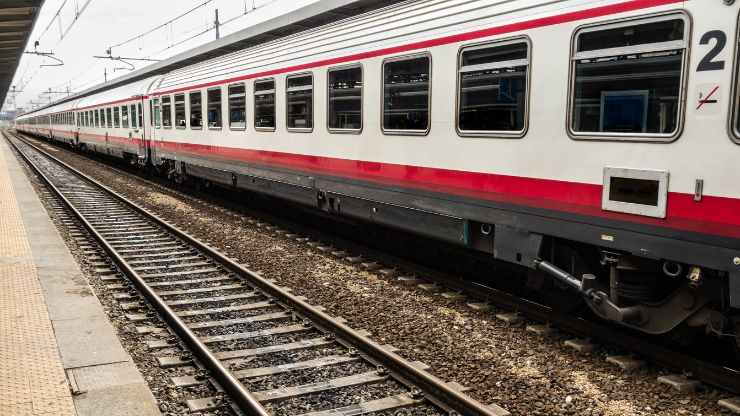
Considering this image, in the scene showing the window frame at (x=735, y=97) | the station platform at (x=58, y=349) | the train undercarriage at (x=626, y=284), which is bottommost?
the station platform at (x=58, y=349)

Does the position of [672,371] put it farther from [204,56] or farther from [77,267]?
[204,56]

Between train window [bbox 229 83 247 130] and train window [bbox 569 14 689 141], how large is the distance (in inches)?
324

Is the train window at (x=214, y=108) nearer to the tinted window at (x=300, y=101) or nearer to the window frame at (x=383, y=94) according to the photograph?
the tinted window at (x=300, y=101)

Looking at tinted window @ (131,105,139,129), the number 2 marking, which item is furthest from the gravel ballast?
tinted window @ (131,105,139,129)

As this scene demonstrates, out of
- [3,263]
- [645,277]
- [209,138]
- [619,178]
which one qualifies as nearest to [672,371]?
[645,277]

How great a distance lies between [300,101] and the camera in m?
10.2

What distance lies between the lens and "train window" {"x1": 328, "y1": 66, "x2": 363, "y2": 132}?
8594mm

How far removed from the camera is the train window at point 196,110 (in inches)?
588

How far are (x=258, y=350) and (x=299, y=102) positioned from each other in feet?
18.1

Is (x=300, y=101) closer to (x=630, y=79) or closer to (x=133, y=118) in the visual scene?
(x=630, y=79)

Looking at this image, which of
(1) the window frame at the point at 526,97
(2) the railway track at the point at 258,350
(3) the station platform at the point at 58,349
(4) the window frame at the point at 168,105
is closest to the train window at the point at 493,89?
(1) the window frame at the point at 526,97

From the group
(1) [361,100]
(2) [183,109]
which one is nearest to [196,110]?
(2) [183,109]

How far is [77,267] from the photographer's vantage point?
8.38m

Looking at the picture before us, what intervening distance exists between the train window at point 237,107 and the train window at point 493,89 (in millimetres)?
6669
